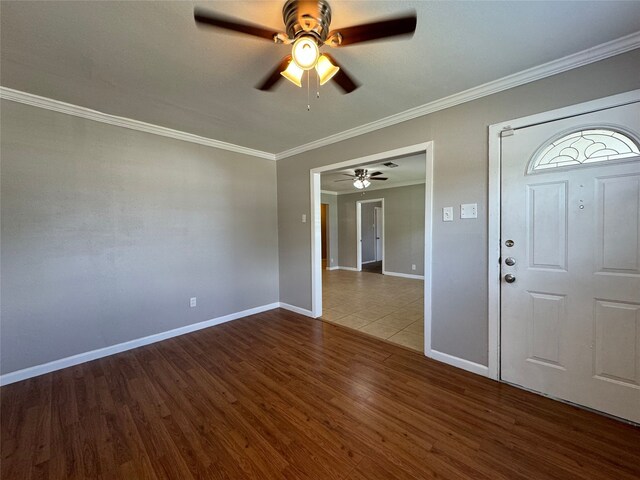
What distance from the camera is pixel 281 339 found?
2.96m

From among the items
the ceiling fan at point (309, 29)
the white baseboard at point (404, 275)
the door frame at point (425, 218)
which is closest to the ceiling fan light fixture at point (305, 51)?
the ceiling fan at point (309, 29)

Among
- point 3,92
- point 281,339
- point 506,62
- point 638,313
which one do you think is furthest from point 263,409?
point 3,92

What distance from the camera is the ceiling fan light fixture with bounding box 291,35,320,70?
4.20ft

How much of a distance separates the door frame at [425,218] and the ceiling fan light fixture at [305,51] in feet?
5.04

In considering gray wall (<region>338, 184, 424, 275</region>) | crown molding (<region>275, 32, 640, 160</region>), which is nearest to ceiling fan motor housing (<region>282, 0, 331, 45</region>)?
crown molding (<region>275, 32, 640, 160</region>)

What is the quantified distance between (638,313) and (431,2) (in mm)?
2296

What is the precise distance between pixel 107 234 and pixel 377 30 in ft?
9.91

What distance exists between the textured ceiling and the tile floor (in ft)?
8.34

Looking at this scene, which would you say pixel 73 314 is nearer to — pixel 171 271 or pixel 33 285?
pixel 33 285

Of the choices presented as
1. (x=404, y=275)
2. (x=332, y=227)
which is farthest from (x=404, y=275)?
(x=332, y=227)

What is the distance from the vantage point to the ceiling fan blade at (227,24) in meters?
1.15

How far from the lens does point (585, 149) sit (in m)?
1.75

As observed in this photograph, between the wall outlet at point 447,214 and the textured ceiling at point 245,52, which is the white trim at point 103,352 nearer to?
the textured ceiling at point 245,52

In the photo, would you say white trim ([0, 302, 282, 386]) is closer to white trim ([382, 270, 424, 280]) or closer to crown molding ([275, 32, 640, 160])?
crown molding ([275, 32, 640, 160])
